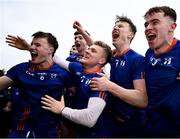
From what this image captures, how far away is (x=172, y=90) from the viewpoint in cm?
358

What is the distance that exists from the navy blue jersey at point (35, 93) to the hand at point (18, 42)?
353 millimetres

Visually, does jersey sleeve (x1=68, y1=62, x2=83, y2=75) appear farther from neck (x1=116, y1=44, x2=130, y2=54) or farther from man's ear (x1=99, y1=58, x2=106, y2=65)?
neck (x1=116, y1=44, x2=130, y2=54)

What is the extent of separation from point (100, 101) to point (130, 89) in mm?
572

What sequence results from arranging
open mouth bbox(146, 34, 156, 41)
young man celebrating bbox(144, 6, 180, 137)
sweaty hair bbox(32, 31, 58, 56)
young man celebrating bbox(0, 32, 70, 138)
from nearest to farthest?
young man celebrating bbox(144, 6, 180, 137)
open mouth bbox(146, 34, 156, 41)
young man celebrating bbox(0, 32, 70, 138)
sweaty hair bbox(32, 31, 58, 56)

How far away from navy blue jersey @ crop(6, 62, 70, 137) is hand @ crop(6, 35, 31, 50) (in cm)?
35

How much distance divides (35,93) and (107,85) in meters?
1.21

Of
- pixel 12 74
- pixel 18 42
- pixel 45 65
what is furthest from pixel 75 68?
pixel 18 42

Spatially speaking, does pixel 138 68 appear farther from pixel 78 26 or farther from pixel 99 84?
pixel 78 26

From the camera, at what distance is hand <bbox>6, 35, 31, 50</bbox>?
4.95 m

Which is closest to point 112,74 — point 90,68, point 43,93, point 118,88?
point 90,68

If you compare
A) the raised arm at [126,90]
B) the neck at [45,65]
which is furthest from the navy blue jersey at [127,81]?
the neck at [45,65]

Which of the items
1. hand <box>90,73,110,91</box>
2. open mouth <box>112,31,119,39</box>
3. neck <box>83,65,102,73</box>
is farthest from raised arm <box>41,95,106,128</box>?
open mouth <box>112,31,119,39</box>

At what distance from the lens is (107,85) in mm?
3766

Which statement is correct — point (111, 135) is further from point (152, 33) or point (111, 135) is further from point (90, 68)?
point (152, 33)
